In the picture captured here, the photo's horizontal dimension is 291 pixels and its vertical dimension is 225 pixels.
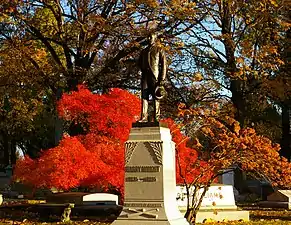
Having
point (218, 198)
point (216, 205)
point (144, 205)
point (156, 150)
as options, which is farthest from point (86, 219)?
point (156, 150)

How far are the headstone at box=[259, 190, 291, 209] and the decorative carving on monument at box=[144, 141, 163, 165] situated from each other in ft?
41.3

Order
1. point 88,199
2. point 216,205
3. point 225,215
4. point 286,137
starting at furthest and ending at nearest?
point 286,137 < point 88,199 < point 216,205 < point 225,215

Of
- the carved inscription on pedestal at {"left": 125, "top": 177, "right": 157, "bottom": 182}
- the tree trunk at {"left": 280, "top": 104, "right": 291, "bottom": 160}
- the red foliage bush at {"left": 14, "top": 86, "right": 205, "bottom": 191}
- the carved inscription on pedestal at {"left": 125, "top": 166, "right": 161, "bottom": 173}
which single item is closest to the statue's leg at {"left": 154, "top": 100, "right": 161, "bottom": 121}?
the carved inscription on pedestal at {"left": 125, "top": 166, "right": 161, "bottom": 173}

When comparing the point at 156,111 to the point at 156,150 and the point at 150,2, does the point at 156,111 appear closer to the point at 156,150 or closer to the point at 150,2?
the point at 156,150

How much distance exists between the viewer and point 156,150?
11.5 metres

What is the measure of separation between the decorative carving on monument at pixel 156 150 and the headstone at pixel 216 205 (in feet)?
18.3

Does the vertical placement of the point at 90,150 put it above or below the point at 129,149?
above

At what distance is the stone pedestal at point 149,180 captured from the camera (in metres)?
11.3

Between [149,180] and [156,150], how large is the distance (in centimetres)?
61

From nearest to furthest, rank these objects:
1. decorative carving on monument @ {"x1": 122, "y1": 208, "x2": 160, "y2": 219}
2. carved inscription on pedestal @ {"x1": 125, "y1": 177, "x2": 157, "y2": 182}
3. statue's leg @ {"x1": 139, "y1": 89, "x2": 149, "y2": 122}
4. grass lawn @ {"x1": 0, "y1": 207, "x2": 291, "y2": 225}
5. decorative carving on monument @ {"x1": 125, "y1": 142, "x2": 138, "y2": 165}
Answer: decorative carving on monument @ {"x1": 122, "y1": 208, "x2": 160, "y2": 219}, carved inscription on pedestal @ {"x1": 125, "y1": 177, "x2": 157, "y2": 182}, decorative carving on monument @ {"x1": 125, "y1": 142, "x2": 138, "y2": 165}, statue's leg @ {"x1": 139, "y1": 89, "x2": 149, "y2": 122}, grass lawn @ {"x1": 0, "y1": 207, "x2": 291, "y2": 225}

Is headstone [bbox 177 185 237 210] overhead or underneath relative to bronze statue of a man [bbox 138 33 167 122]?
underneath

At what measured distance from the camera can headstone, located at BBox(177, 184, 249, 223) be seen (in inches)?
669

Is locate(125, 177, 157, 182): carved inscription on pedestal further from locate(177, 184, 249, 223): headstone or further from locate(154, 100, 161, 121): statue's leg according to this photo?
locate(177, 184, 249, 223): headstone

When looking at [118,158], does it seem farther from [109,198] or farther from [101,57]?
[101,57]
